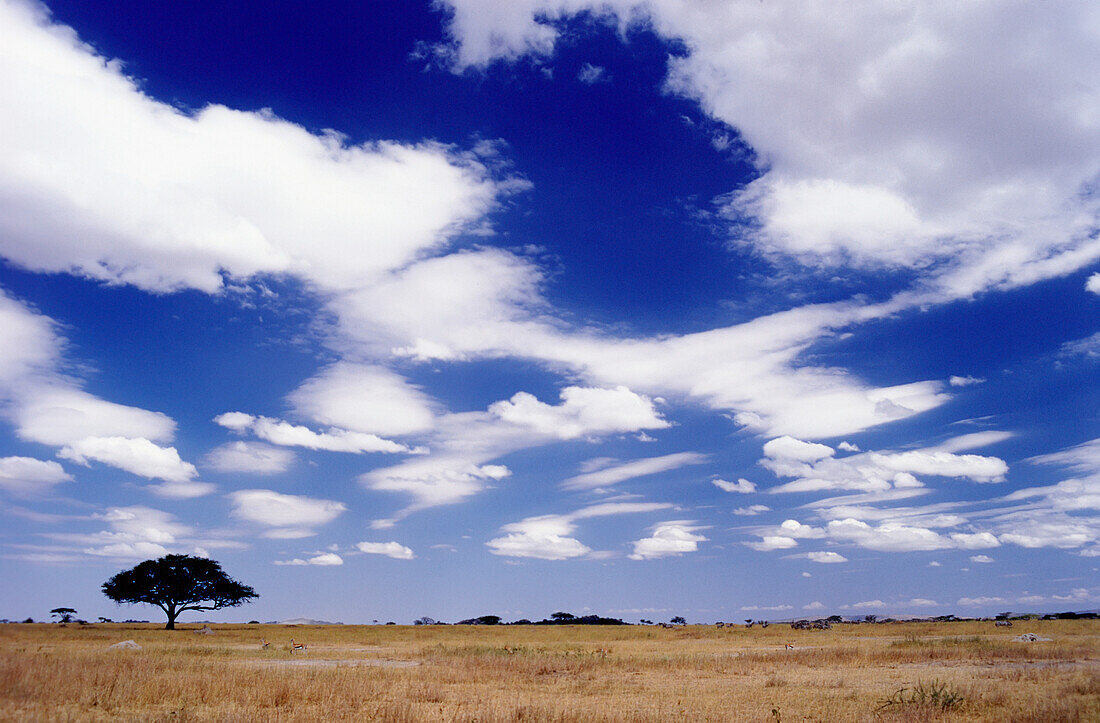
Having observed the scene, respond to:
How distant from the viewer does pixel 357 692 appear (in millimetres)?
19625

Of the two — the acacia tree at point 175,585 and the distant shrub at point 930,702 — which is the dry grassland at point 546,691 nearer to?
the distant shrub at point 930,702

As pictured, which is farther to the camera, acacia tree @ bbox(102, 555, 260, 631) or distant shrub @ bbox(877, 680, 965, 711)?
acacia tree @ bbox(102, 555, 260, 631)

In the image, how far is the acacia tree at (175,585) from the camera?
85.8 m

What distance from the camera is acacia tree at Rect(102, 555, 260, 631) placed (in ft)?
282

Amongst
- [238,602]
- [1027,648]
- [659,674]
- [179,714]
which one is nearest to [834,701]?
[659,674]

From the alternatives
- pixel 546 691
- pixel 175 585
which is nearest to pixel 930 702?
pixel 546 691

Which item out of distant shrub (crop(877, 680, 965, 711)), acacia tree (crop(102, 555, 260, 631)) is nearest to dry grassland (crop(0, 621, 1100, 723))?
distant shrub (crop(877, 680, 965, 711))

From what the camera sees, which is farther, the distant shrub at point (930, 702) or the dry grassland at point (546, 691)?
the distant shrub at point (930, 702)

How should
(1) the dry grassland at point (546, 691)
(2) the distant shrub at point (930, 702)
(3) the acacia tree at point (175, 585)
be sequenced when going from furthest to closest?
(3) the acacia tree at point (175, 585) < (2) the distant shrub at point (930, 702) < (1) the dry grassland at point (546, 691)

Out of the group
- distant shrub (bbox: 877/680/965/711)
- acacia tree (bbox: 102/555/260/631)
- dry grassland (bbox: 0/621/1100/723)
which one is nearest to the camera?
dry grassland (bbox: 0/621/1100/723)

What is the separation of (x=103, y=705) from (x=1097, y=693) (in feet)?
84.7

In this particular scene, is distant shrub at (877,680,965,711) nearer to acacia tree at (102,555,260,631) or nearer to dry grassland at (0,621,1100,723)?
dry grassland at (0,621,1100,723)

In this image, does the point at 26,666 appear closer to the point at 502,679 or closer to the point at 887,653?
the point at 502,679

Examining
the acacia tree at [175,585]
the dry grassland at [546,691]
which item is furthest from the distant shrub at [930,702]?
the acacia tree at [175,585]
